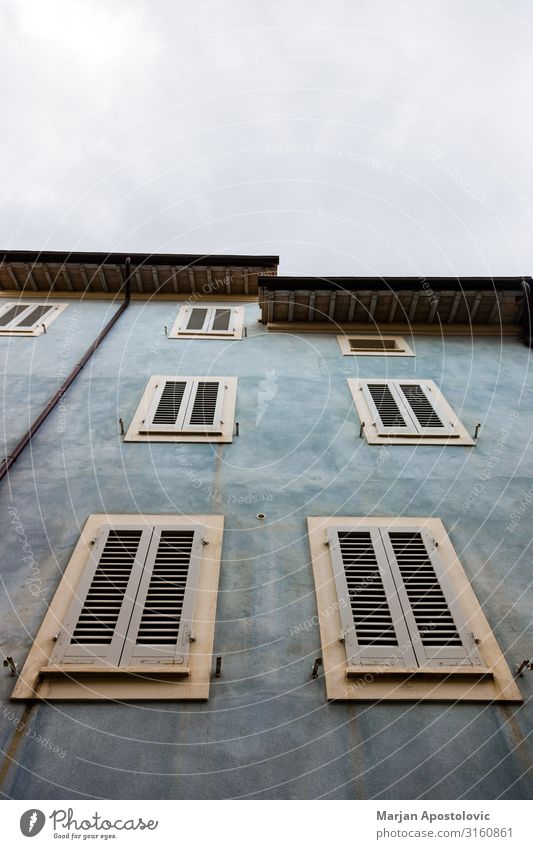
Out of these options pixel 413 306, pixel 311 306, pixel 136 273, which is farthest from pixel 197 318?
pixel 413 306

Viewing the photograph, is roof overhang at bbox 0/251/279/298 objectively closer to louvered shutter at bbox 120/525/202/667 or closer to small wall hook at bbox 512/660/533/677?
louvered shutter at bbox 120/525/202/667

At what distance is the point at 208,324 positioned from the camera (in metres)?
14.0

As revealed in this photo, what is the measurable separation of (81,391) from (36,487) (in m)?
3.16

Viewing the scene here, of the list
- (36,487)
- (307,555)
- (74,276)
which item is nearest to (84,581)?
(36,487)

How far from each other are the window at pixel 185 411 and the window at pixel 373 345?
10.8 feet

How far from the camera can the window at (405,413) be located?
959cm

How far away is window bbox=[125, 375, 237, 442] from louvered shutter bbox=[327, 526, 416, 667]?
10.4 ft

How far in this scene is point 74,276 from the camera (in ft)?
50.9

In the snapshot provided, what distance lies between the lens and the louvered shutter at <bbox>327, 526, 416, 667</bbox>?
593 centimetres

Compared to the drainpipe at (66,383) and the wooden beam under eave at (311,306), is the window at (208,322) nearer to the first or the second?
the drainpipe at (66,383)

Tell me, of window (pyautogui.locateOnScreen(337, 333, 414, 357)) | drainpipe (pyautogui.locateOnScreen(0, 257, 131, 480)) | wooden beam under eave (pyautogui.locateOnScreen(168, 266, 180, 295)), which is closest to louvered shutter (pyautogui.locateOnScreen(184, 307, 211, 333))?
wooden beam under eave (pyautogui.locateOnScreen(168, 266, 180, 295))

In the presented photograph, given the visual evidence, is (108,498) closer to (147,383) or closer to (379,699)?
(147,383)

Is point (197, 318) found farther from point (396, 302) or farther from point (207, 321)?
point (396, 302)

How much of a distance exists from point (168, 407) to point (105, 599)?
462cm
